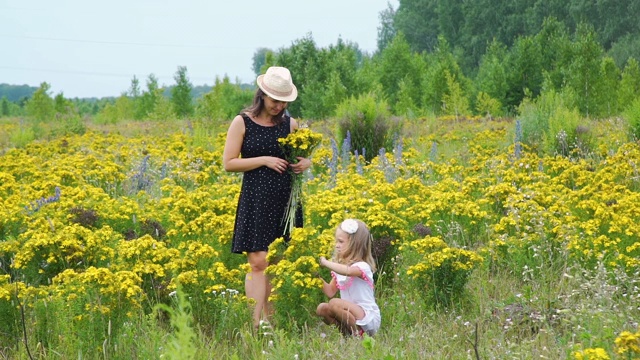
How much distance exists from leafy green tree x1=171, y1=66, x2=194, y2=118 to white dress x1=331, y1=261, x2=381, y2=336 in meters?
27.5

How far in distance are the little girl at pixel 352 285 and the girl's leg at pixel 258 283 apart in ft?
1.45

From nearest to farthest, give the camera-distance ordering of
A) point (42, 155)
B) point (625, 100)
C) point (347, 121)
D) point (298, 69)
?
point (42, 155), point (347, 121), point (625, 100), point (298, 69)

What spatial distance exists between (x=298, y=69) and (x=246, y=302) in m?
23.9

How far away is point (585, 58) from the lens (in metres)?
22.2

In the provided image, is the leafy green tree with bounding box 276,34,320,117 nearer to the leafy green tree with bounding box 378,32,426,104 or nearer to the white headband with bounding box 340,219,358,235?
the leafy green tree with bounding box 378,32,426,104

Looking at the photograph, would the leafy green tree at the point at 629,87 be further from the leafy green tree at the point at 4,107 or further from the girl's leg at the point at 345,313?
the leafy green tree at the point at 4,107

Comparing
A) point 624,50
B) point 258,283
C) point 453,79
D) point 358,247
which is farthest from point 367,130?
point 624,50

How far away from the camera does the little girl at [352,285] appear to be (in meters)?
5.25

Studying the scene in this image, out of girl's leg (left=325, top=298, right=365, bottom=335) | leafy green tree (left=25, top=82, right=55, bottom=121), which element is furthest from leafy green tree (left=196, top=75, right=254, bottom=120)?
girl's leg (left=325, top=298, right=365, bottom=335)

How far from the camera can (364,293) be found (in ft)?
17.7

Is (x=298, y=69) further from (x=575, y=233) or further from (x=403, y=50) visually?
(x=575, y=233)

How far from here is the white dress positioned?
5305 mm

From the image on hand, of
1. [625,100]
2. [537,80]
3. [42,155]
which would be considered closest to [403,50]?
[537,80]

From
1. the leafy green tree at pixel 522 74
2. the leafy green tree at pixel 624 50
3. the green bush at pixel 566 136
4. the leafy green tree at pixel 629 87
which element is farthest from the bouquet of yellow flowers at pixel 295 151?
the leafy green tree at pixel 624 50
